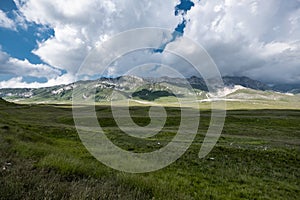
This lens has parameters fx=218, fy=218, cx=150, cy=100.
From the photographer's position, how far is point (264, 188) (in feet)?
36.7

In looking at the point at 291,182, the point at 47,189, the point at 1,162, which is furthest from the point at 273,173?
the point at 1,162

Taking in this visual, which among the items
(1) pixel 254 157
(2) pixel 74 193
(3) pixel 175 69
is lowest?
(1) pixel 254 157

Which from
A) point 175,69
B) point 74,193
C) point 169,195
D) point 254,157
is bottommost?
point 254,157

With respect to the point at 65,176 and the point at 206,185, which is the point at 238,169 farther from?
the point at 65,176

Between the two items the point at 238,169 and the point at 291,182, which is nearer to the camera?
the point at 291,182

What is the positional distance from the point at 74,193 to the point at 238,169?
41.6 ft

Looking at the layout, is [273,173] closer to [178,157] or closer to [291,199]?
[291,199]

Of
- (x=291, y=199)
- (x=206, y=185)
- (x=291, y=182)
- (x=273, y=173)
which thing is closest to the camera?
(x=291, y=199)

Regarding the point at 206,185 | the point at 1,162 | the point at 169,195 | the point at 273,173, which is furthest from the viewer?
the point at 273,173

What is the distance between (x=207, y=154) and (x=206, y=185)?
29.6 feet

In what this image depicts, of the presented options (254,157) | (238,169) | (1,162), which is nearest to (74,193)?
(1,162)

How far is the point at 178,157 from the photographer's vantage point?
1755cm

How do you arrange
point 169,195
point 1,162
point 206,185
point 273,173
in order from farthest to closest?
point 273,173 < point 206,185 < point 1,162 < point 169,195

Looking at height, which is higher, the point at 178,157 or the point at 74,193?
the point at 74,193
